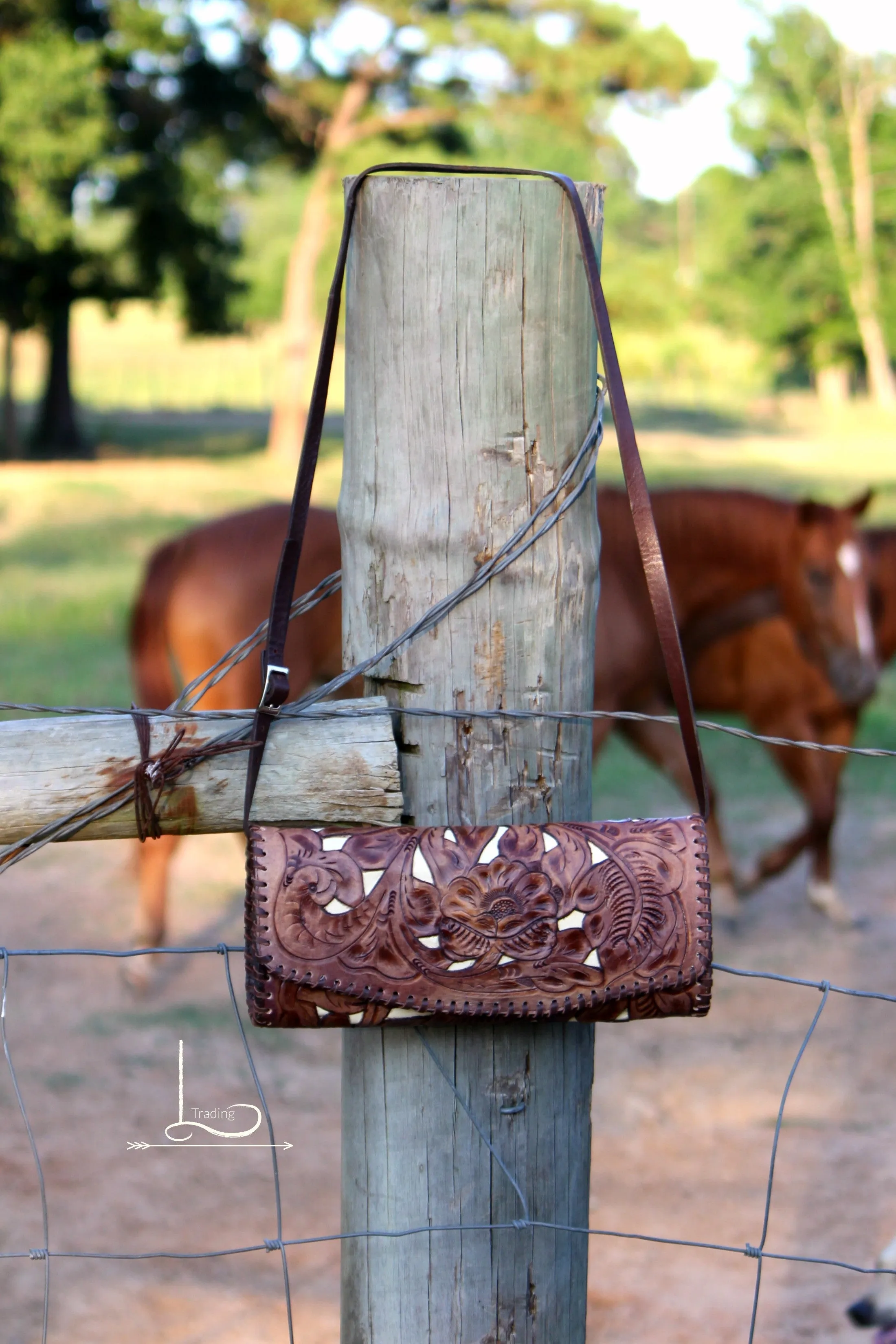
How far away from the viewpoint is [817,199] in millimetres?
30812

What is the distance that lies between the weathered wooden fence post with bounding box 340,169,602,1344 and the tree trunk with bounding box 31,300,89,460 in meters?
19.6

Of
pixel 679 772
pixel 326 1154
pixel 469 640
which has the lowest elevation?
pixel 326 1154

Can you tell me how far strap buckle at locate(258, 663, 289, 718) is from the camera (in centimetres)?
119

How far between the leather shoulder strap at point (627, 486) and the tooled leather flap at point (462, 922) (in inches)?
4.4

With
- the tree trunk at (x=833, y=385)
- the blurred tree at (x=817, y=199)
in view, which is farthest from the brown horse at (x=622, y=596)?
the tree trunk at (x=833, y=385)

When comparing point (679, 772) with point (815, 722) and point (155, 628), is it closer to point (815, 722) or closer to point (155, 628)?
point (815, 722)

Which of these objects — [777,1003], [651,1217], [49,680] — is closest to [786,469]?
[49,680]

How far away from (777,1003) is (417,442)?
3266 mm

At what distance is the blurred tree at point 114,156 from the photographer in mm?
14961

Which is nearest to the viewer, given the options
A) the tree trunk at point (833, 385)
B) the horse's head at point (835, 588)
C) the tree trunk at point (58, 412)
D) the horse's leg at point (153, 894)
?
the horse's head at point (835, 588)

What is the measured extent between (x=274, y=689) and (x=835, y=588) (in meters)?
3.07

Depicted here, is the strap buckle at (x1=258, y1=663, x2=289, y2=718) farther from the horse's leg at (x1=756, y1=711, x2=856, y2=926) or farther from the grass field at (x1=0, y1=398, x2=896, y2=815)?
the grass field at (x1=0, y1=398, x2=896, y2=815)

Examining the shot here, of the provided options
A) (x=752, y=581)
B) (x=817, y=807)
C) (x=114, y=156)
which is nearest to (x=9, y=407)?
(x=114, y=156)

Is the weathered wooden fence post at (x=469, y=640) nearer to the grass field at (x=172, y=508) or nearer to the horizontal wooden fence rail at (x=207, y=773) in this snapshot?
the horizontal wooden fence rail at (x=207, y=773)
